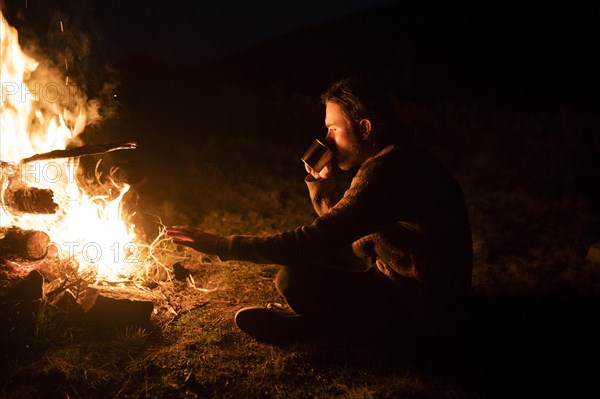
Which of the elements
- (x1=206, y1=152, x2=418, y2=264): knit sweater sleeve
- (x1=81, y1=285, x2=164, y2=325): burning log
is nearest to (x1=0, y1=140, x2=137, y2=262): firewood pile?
(x1=81, y1=285, x2=164, y2=325): burning log

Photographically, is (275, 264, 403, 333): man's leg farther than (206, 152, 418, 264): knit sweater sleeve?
Yes

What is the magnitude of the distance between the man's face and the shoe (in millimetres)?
1164

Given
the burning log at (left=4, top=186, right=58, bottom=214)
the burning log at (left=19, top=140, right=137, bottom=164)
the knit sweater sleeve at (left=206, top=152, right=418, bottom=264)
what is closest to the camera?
the knit sweater sleeve at (left=206, top=152, right=418, bottom=264)

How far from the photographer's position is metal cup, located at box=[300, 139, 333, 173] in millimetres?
3244

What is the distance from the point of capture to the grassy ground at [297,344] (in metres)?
2.94

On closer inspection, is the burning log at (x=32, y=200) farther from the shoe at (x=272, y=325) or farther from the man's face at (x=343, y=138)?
the man's face at (x=343, y=138)

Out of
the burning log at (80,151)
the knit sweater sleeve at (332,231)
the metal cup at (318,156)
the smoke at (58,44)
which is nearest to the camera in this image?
the knit sweater sleeve at (332,231)

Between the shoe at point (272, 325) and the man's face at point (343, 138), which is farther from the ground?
the man's face at point (343, 138)

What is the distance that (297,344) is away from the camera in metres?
3.33

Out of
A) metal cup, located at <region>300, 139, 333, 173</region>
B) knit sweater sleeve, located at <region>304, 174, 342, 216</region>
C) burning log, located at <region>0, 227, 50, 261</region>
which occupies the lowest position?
burning log, located at <region>0, 227, 50, 261</region>

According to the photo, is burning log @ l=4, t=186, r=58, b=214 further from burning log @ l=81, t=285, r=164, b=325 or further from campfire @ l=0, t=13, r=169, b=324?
burning log @ l=81, t=285, r=164, b=325

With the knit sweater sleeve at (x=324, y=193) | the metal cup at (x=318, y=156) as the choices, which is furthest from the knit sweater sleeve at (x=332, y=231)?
the knit sweater sleeve at (x=324, y=193)

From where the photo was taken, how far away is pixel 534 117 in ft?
47.5

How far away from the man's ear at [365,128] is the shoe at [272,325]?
1.35m
